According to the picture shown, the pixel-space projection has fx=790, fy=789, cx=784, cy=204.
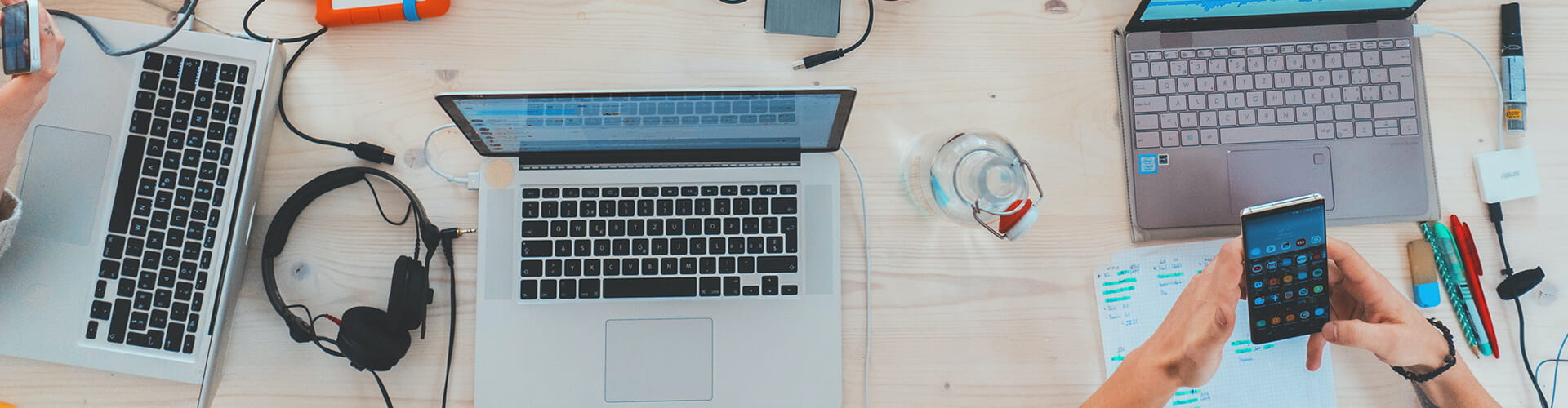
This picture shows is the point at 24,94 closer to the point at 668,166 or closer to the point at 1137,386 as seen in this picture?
the point at 668,166

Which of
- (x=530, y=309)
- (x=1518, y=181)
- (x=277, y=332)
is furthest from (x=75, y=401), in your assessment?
(x=1518, y=181)

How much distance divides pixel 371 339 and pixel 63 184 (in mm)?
366

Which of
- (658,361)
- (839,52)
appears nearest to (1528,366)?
(839,52)

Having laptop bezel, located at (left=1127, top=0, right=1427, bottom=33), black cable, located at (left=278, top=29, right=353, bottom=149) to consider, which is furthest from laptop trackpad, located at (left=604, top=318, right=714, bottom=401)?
laptop bezel, located at (left=1127, top=0, right=1427, bottom=33)

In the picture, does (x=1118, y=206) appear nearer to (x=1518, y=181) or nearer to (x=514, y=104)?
(x=1518, y=181)

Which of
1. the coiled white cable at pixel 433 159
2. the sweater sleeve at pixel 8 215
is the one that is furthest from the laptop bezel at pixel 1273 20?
the sweater sleeve at pixel 8 215

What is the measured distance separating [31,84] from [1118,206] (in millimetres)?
1106

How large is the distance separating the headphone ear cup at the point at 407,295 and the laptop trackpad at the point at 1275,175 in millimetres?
895

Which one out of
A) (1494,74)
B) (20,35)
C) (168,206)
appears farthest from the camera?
(1494,74)

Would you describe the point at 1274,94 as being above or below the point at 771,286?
above

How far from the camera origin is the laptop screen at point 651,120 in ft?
2.30

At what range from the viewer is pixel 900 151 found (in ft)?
3.00

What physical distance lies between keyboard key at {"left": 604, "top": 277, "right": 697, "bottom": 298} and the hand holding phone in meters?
0.56

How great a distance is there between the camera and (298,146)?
902mm
